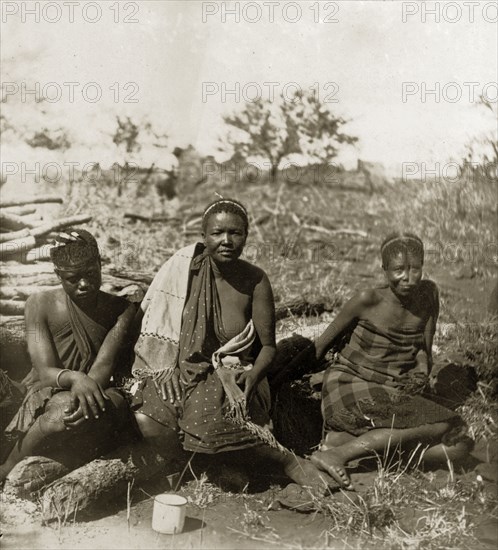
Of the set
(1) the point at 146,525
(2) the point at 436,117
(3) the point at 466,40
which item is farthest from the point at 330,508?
(2) the point at 436,117

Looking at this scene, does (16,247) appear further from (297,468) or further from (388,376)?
(388,376)

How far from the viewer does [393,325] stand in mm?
4031

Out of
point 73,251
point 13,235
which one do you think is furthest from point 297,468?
point 13,235

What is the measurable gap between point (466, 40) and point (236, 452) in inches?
138

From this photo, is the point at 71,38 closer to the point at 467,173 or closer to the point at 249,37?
the point at 249,37

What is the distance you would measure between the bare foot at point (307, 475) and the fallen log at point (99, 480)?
27.5 inches

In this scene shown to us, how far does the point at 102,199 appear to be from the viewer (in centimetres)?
755

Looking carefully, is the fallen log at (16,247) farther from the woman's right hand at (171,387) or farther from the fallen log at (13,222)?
the woman's right hand at (171,387)

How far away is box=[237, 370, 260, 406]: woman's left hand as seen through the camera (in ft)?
11.7

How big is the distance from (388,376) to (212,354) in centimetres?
107

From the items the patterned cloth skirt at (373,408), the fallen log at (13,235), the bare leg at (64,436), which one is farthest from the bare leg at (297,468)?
the fallen log at (13,235)

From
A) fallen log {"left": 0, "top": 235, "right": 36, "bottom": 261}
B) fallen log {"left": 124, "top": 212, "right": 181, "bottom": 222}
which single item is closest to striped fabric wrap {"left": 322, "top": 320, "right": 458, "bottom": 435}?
fallen log {"left": 0, "top": 235, "right": 36, "bottom": 261}

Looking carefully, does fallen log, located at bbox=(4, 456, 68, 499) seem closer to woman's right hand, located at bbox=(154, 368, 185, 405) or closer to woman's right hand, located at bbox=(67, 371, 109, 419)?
woman's right hand, located at bbox=(67, 371, 109, 419)

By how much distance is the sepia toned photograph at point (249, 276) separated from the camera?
334 cm
